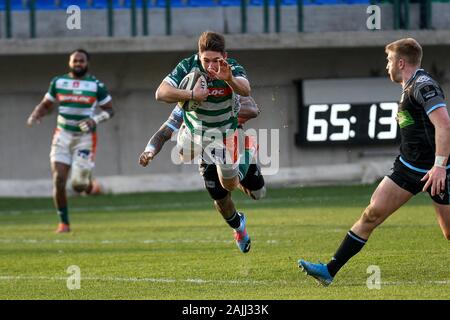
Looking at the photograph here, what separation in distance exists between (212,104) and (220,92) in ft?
0.53

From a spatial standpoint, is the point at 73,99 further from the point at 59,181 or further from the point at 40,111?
the point at 59,181

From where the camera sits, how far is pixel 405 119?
32.6ft

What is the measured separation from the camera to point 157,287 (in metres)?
10.4

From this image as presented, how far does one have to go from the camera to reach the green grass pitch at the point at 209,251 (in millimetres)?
10133

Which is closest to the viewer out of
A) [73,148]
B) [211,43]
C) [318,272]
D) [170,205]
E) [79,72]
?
[318,272]

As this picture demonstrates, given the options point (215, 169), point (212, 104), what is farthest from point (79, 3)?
point (212, 104)

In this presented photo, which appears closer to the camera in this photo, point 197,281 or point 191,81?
point 197,281

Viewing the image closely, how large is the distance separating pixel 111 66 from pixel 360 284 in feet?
49.1

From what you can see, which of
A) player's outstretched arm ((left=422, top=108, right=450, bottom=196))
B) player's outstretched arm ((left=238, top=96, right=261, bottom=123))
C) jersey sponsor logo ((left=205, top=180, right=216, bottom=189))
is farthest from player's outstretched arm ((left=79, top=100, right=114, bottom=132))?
player's outstretched arm ((left=422, top=108, right=450, bottom=196))

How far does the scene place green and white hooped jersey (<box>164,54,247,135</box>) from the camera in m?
10.9

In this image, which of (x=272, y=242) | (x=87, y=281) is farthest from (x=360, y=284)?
(x=272, y=242)

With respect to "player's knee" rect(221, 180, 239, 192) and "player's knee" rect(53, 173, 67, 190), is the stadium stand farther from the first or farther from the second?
"player's knee" rect(221, 180, 239, 192)

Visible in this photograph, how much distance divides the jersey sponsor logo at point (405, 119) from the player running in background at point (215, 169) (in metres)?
2.11

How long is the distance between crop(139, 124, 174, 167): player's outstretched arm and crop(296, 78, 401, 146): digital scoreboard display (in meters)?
13.1
